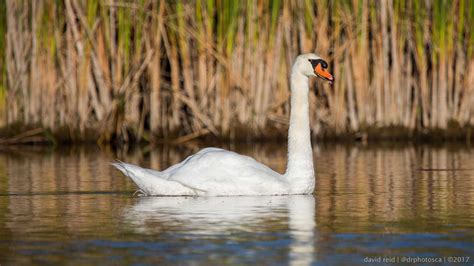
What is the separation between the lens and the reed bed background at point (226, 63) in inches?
692

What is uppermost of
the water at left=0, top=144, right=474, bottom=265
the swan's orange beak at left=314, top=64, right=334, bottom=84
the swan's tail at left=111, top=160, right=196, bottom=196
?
the swan's orange beak at left=314, top=64, right=334, bottom=84

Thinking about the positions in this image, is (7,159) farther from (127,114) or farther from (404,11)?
(404,11)

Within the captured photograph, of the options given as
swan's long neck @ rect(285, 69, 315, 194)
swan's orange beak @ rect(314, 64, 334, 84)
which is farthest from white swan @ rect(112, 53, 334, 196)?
swan's orange beak @ rect(314, 64, 334, 84)

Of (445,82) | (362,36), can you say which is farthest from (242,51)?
(445,82)

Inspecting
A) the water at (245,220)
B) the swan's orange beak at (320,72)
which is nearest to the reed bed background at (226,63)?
the water at (245,220)

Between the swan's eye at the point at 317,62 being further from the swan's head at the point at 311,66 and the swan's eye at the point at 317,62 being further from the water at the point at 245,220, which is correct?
the water at the point at 245,220

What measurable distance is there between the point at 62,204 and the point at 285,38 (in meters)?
8.13

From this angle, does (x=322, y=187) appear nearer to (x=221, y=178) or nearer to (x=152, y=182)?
(x=221, y=178)

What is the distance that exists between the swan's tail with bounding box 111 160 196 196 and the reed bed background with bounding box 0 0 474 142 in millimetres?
7005

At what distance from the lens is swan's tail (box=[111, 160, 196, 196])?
10438 millimetres

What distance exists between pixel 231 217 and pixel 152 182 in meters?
1.68

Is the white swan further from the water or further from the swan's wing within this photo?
the water

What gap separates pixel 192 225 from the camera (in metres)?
8.55

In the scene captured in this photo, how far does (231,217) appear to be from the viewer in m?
8.99
